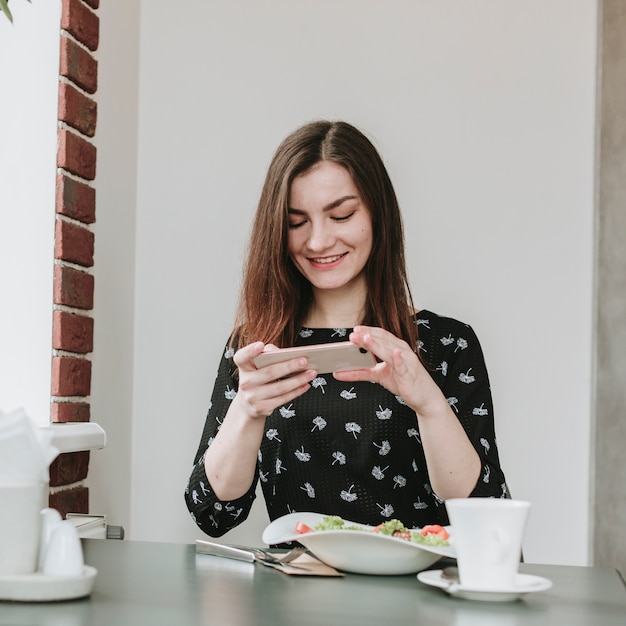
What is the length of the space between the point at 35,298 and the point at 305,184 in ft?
2.05

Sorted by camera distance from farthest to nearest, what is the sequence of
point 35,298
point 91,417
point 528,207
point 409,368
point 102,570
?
point 528,207
point 91,417
point 35,298
point 409,368
point 102,570

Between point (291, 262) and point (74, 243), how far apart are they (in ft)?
1.57

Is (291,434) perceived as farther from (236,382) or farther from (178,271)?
(178,271)

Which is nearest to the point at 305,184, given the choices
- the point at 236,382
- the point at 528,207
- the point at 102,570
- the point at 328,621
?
the point at 236,382

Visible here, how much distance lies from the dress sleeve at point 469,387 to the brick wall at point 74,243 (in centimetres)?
77

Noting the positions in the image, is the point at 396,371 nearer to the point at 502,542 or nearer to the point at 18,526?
the point at 502,542

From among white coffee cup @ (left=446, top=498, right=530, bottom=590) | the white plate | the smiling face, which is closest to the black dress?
the smiling face

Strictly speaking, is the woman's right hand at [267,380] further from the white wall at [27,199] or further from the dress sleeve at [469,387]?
the white wall at [27,199]

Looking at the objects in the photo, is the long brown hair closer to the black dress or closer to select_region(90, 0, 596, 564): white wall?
the black dress

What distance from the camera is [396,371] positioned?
139cm

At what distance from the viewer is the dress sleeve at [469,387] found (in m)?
1.77

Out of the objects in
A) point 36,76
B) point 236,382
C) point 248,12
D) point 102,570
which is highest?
point 248,12

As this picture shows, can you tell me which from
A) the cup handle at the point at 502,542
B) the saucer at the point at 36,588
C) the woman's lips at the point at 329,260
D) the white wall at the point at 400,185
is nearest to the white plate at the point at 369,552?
the cup handle at the point at 502,542

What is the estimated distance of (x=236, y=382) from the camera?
6.24 feet
